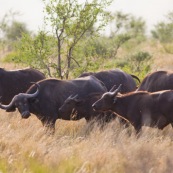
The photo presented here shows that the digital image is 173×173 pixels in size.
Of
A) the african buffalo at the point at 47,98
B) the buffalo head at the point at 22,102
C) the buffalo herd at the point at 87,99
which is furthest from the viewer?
the african buffalo at the point at 47,98

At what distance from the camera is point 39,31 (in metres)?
16.1

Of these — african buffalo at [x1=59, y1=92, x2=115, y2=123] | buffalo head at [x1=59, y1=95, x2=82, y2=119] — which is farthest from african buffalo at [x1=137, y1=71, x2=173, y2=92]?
buffalo head at [x1=59, y1=95, x2=82, y2=119]

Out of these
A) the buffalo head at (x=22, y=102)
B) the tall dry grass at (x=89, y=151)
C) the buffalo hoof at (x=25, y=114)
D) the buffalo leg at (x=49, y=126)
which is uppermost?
the buffalo head at (x=22, y=102)

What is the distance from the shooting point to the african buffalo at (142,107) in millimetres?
9672

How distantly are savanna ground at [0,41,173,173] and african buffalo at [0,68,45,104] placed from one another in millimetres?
1958

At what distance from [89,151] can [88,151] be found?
0.07ft

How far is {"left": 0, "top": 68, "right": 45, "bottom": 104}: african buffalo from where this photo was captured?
41.7ft

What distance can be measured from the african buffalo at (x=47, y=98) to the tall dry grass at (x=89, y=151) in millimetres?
385

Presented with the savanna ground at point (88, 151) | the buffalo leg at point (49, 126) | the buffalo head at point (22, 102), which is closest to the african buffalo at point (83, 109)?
the buffalo leg at point (49, 126)

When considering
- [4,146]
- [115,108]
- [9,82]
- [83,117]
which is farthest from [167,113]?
[9,82]

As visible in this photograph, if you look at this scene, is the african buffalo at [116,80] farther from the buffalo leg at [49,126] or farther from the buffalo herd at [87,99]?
the buffalo leg at [49,126]

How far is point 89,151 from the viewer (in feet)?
26.5

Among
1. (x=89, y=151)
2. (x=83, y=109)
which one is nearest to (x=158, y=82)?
(x=83, y=109)

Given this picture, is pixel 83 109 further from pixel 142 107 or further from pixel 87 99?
pixel 142 107
